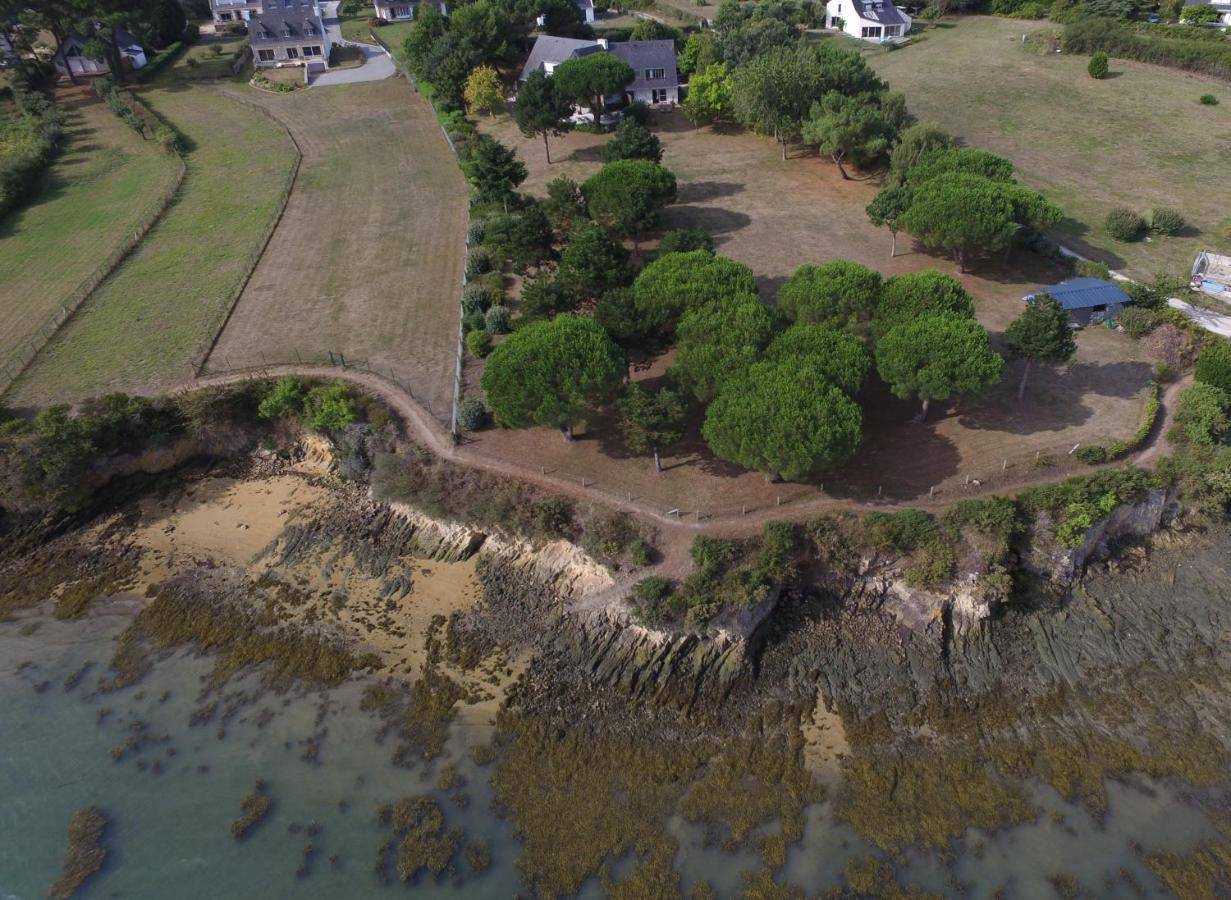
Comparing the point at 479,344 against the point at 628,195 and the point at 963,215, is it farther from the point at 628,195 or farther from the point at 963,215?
the point at 963,215

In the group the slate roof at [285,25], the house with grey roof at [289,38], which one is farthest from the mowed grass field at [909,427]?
the slate roof at [285,25]

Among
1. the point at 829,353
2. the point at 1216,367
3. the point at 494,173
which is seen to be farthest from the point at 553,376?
the point at 1216,367

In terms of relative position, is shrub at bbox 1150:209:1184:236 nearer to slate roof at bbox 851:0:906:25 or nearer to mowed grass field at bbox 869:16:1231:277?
mowed grass field at bbox 869:16:1231:277

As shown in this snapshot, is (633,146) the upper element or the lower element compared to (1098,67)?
lower

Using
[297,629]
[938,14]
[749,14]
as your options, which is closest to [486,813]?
[297,629]

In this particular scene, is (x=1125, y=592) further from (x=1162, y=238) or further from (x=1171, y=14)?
(x=1171, y=14)
